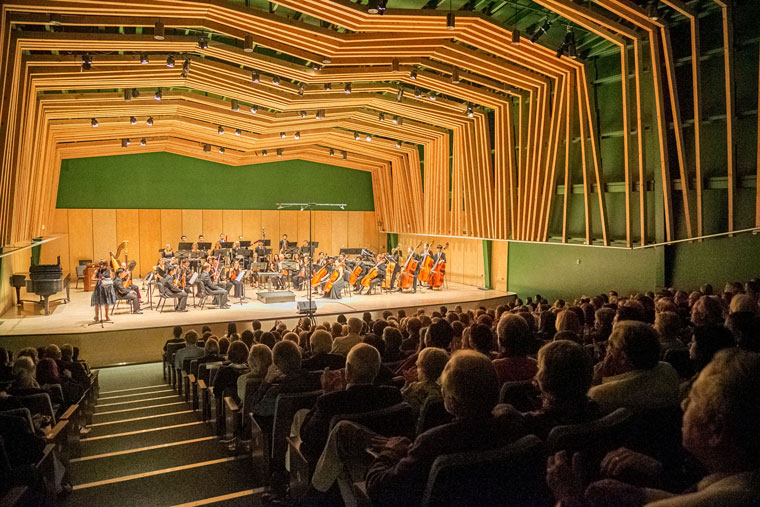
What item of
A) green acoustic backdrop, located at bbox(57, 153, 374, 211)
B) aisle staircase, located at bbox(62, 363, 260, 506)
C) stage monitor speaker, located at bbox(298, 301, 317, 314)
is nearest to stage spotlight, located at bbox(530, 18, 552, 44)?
stage monitor speaker, located at bbox(298, 301, 317, 314)

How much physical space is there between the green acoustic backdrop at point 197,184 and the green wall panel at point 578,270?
27.4 feet

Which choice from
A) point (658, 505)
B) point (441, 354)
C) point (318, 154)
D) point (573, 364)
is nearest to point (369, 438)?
point (441, 354)

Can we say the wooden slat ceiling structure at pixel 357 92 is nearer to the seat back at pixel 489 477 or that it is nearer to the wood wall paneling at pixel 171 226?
the wood wall paneling at pixel 171 226

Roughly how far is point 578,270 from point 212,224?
500 inches

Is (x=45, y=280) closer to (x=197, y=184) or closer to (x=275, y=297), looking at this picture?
(x=275, y=297)

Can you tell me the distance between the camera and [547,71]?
11344mm

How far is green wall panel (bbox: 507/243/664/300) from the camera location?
10.9 metres

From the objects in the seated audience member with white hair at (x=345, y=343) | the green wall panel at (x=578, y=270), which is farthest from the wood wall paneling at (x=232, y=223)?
the seated audience member with white hair at (x=345, y=343)

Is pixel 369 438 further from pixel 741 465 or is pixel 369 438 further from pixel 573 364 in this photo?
pixel 741 465

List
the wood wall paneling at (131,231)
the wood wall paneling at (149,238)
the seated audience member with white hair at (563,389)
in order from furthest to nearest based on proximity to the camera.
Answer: the wood wall paneling at (149,238), the wood wall paneling at (131,231), the seated audience member with white hair at (563,389)

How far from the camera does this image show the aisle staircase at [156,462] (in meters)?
3.53

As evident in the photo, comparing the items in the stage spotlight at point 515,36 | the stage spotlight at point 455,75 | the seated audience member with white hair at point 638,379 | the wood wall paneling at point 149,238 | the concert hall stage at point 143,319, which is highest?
the stage spotlight at point 455,75

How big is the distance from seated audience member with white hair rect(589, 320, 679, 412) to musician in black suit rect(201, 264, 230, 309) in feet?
35.2

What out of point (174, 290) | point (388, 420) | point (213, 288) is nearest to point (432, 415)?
point (388, 420)
